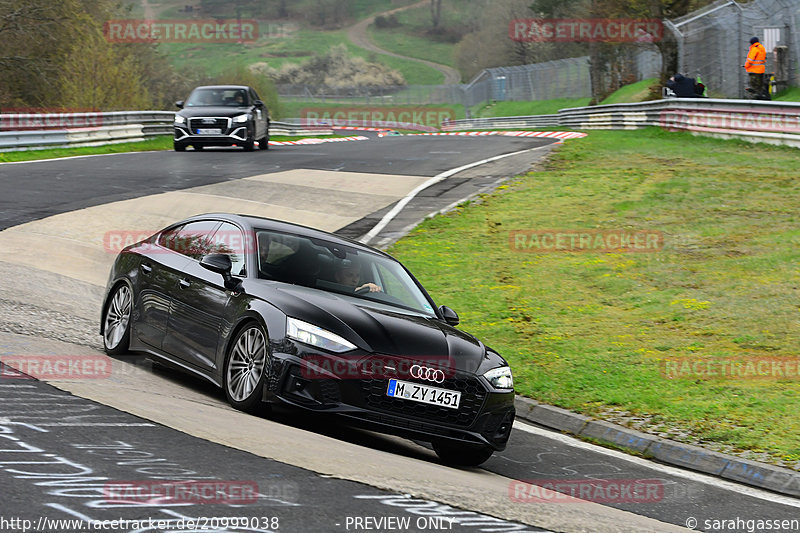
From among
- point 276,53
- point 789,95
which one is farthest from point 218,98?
point 276,53

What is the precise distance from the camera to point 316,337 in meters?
7.20

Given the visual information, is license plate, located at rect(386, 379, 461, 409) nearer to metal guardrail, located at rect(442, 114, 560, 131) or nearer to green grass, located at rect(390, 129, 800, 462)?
green grass, located at rect(390, 129, 800, 462)

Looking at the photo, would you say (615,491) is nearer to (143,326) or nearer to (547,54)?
(143,326)

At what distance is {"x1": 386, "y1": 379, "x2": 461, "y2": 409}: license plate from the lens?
281 inches

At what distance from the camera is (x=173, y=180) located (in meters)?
22.1

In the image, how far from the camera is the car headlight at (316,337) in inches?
282

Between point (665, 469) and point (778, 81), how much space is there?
1113 inches

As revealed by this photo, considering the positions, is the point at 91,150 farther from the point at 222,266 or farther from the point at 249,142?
the point at 222,266

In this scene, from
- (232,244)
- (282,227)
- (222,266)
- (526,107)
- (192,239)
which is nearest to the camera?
(222,266)

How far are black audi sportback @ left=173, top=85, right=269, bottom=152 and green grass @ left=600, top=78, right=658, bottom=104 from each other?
24.6 metres

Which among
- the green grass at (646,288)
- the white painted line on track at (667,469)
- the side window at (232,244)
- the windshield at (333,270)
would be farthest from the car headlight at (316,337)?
the green grass at (646,288)

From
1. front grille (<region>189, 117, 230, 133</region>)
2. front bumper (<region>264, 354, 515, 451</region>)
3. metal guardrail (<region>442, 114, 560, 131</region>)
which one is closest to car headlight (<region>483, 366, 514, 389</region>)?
front bumper (<region>264, 354, 515, 451</region>)

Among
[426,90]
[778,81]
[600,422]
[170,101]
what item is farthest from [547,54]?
Answer: [600,422]

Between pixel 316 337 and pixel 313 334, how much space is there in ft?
0.10
